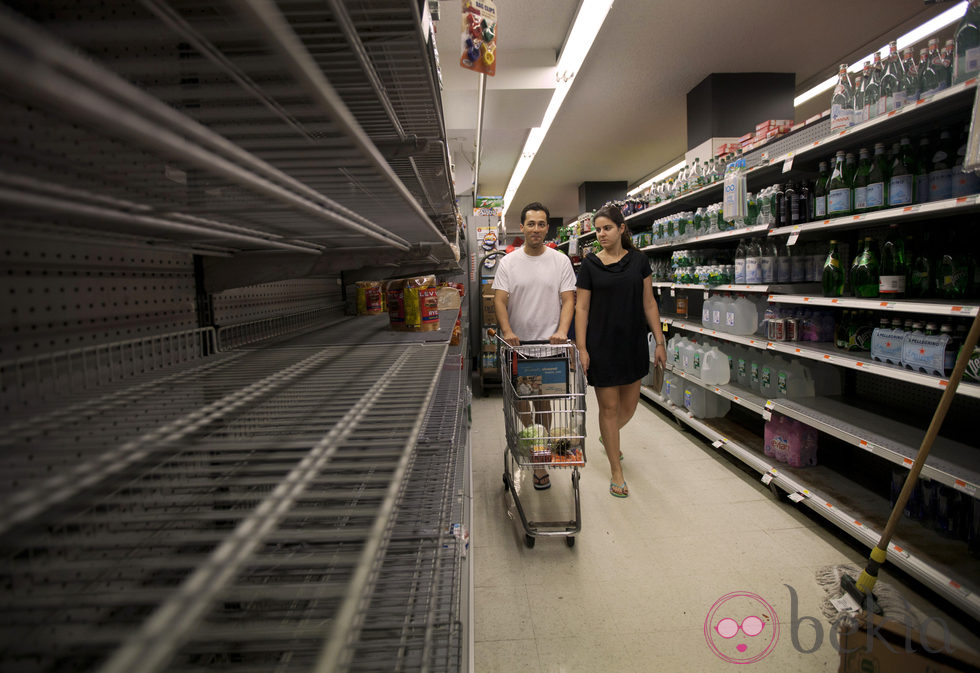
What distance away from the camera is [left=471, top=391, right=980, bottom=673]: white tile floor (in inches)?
71.9

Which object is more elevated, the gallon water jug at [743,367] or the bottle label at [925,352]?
the bottle label at [925,352]

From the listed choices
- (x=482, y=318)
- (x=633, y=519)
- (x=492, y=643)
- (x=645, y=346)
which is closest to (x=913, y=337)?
(x=645, y=346)

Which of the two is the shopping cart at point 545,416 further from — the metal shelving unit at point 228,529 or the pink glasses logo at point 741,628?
the metal shelving unit at point 228,529

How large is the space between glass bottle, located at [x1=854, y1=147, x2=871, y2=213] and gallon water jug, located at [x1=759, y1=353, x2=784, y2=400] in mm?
1292

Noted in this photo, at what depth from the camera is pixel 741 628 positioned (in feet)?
6.34

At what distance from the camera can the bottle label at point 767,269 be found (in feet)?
10.8

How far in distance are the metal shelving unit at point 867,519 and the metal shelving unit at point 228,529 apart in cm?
195

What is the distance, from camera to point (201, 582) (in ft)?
1.32

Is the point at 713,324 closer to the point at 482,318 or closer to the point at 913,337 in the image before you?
the point at 913,337

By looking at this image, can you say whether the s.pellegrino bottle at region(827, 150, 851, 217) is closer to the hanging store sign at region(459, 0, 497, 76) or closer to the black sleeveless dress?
the black sleeveless dress

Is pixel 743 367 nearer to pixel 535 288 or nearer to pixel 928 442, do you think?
pixel 535 288

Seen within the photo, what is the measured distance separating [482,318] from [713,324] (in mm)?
2778

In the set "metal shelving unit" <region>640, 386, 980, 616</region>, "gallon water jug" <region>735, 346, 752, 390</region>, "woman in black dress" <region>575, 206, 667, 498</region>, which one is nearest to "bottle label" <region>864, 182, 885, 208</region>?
"woman in black dress" <region>575, 206, 667, 498</region>

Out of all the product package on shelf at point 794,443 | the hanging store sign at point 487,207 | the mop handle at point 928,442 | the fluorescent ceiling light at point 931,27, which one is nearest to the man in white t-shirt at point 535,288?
the product package on shelf at point 794,443
